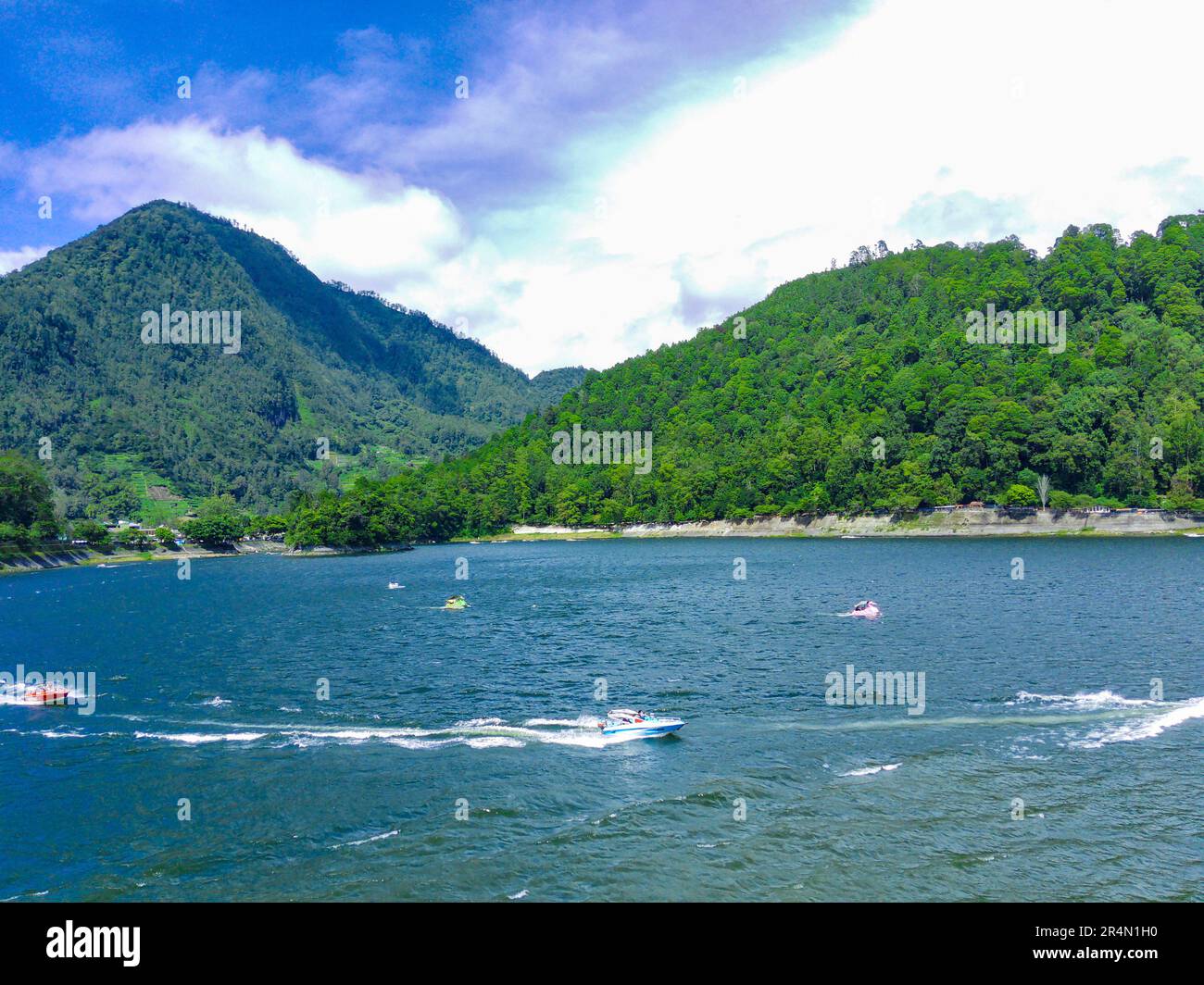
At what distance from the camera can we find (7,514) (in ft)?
652

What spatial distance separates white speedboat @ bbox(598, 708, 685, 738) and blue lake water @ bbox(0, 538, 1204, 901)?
2.11ft

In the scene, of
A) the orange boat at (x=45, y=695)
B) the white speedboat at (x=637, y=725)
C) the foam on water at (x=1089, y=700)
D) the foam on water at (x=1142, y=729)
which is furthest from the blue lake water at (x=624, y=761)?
the orange boat at (x=45, y=695)

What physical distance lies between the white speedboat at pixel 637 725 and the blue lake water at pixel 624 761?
643 mm

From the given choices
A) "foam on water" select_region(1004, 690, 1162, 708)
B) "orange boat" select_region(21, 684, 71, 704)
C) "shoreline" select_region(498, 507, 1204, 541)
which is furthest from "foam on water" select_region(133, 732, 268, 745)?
"shoreline" select_region(498, 507, 1204, 541)

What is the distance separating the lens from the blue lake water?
87.9 ft

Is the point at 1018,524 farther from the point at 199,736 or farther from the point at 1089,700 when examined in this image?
the point at 199,736

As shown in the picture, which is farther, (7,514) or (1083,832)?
(7,514)

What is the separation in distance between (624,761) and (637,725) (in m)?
3.04

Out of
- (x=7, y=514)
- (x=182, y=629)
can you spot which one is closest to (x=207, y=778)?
(x=182, y=629)
